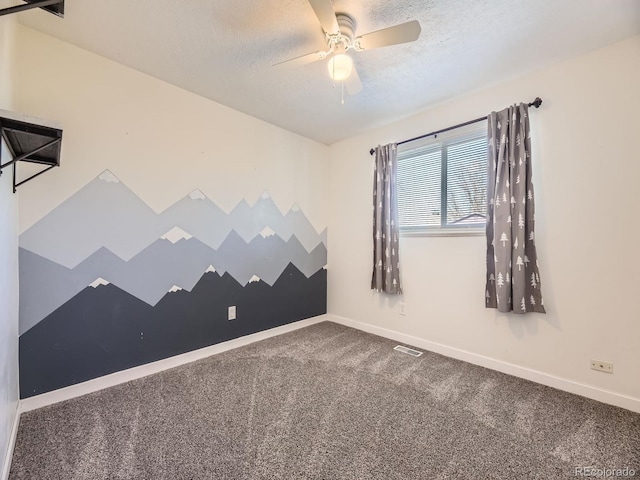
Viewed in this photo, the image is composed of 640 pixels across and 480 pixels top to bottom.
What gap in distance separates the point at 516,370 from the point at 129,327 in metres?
3.06

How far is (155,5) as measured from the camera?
160 centimetres

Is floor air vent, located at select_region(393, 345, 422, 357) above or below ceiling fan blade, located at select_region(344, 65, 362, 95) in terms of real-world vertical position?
below

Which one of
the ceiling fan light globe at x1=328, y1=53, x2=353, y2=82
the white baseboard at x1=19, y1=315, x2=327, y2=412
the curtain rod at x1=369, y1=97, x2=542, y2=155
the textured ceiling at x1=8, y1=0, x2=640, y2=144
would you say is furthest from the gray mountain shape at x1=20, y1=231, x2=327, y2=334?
the ceiling fan light globe at x1=328, y1=53, x2=353, y2=82

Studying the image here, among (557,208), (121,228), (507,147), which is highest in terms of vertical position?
(507,147)

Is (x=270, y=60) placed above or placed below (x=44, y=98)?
above

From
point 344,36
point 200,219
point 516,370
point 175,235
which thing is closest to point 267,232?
point 200,219

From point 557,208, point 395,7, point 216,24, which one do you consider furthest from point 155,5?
point 557,208

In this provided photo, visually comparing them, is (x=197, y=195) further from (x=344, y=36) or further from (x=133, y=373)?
(x=344, y=36)

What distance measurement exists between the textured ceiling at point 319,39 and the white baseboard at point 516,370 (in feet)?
7.63

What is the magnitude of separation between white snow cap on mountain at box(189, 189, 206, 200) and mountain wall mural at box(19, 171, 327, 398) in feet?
0.04

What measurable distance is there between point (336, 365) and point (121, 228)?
2033 millimetres

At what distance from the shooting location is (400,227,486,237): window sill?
2479 mm

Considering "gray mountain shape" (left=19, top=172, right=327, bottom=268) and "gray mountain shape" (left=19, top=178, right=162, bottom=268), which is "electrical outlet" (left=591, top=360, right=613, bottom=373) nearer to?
"gray mountain shape" (left=19, top=172, right=327, bottom=268)

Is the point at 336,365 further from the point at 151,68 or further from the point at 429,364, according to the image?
the point at 151,68
